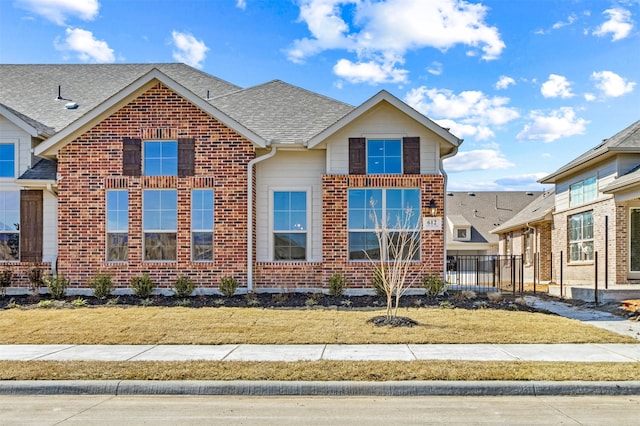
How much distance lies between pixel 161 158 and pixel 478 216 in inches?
1294

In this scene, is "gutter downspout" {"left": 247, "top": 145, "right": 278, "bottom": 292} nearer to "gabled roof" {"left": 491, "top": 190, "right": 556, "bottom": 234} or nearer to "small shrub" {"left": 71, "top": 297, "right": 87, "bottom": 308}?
"small shrub" {"left": 71, "top": 297, "right": 87, "bottom": 308}

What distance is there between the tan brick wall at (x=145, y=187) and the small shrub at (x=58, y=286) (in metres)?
0.27

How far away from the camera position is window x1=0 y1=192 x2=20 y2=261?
15.6 m

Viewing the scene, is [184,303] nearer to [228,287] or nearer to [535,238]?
[228,287]

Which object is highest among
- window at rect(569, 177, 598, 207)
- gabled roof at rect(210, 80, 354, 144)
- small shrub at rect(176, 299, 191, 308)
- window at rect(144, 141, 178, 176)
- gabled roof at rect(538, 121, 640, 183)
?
gabled roof at rect(210, 80, 354, 144)

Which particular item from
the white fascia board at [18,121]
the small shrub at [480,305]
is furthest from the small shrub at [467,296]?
the white fascia board at [18,121]

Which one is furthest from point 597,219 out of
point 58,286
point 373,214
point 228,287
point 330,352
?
point 58,286

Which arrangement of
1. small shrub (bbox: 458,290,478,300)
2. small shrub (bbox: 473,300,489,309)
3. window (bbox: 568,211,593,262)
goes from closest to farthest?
small shrub (bbox: 473,300,489,309)
small shrub (bbox: 458,290,478,300)
window (bbox: 568,211,593,262)

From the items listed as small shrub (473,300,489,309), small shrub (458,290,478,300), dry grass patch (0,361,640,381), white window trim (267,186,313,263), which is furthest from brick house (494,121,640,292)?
dry grass patch (0,361,640,381)

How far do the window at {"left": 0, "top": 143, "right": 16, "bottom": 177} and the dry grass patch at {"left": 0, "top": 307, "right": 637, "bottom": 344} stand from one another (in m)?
4.43

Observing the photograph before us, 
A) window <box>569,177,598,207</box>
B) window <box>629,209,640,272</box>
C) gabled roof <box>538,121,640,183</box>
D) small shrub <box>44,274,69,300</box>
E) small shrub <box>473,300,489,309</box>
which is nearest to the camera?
small shrub <box>473,300,489,309</box>

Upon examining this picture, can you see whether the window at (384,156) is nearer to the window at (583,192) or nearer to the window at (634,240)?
the window at (634,240)

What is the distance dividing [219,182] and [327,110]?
4.58 metres

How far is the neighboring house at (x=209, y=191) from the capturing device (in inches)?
587
